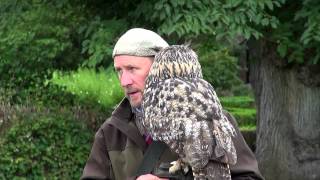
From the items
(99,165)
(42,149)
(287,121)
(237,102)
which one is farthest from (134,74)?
(237,102)

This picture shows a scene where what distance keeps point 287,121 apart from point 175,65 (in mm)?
7222

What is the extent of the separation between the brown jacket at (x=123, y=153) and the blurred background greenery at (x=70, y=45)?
3.35 meters

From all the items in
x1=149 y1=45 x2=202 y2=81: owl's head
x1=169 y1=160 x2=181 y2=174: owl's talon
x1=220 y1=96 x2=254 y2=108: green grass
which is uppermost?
x1=149 y1=45 x2=202 y2=81: owl's head

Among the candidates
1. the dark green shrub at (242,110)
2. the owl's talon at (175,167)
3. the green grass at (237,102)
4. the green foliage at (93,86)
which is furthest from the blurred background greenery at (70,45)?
the green grass at (237,102)

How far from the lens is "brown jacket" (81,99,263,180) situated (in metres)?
3.25

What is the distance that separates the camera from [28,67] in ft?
30.0

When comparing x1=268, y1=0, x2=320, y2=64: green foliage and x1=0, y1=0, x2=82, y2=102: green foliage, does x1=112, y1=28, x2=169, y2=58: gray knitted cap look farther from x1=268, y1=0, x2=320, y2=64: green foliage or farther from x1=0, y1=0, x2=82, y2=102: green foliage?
x1=0, y1=0, x2=82, y2=102: green foliage

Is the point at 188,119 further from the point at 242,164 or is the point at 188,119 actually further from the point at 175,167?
the point at 242,164

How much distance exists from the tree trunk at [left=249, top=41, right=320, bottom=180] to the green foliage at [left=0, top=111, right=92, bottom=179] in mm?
2943

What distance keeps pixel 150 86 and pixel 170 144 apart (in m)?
0.25

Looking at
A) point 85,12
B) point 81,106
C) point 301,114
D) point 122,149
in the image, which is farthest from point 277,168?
point 122,149

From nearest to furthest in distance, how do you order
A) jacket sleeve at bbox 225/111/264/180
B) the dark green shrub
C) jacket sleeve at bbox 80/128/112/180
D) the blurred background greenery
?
jacket sleeve at bbox 225/111/264/180, jacket sleeve at bbox 80/128/112/180, the blurred background greenery, the dark green shrub

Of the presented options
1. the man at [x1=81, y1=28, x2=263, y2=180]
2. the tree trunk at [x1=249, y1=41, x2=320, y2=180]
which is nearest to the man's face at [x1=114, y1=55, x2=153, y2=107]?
the man at [x1=81, y1=28, x2=263, y2=180]

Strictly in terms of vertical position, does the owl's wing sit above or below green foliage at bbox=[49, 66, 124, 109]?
above
